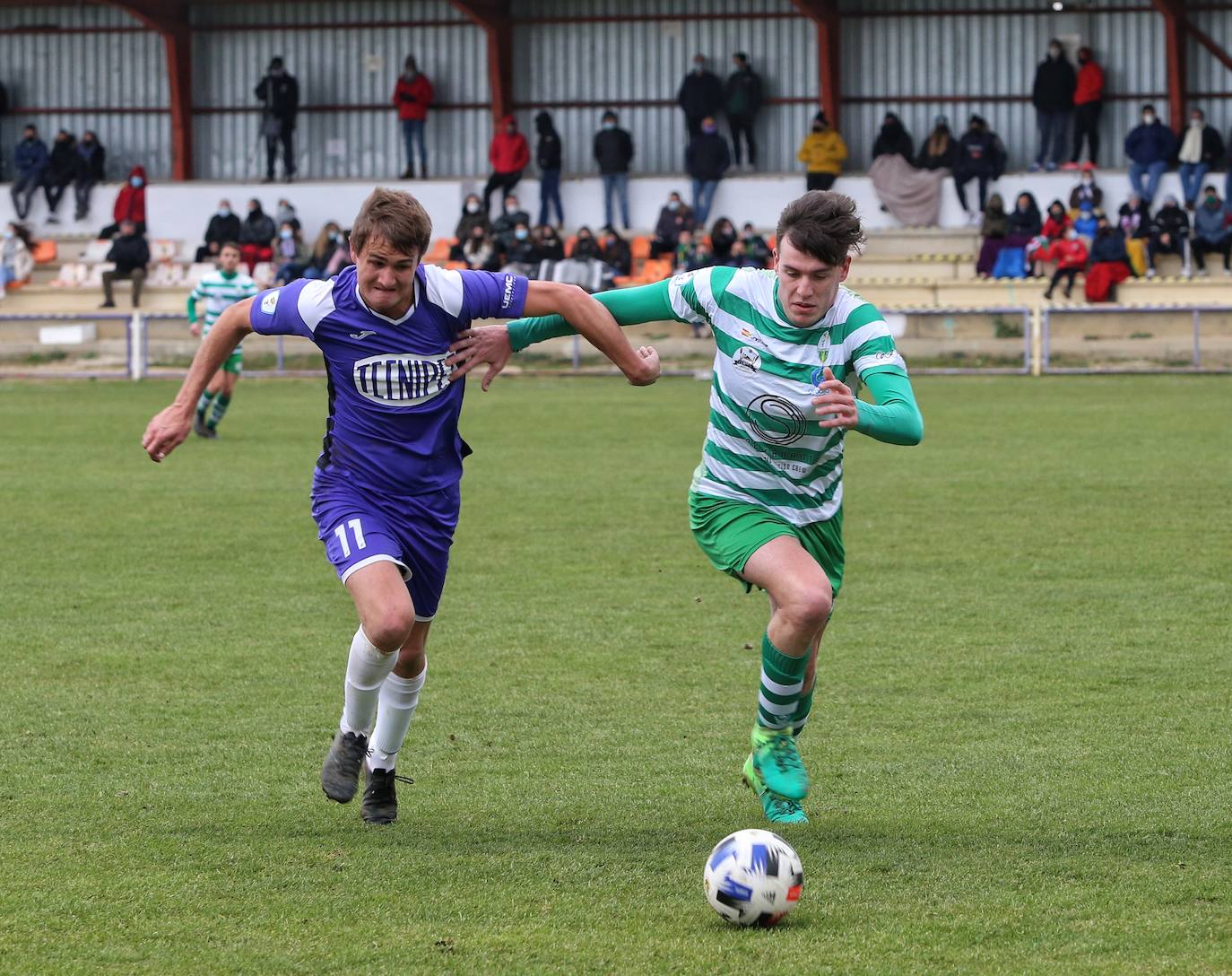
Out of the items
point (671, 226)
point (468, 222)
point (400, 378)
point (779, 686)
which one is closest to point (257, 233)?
point (468, 222)

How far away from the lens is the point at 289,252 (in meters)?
30.8

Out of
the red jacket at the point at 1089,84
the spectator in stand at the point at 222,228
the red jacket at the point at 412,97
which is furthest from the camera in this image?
the red jacket at the point at 412,97

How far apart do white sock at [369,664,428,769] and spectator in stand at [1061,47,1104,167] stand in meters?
26.7

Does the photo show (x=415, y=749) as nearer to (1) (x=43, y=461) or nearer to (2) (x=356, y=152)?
(1) (x=43, y=461)

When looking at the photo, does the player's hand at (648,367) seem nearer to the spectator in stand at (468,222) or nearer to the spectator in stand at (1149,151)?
the spectator in stand at (468,222)

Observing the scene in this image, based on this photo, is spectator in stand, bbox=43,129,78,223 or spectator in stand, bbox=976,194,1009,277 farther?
spectator in stand, bbox=43,129,78,223

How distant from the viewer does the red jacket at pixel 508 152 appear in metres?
31.2

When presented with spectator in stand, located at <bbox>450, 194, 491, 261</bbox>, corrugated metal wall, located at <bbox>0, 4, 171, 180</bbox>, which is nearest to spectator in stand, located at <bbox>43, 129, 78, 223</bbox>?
corrugated metal wall, located at <bbox>0, 4, 171, 180</bbox>

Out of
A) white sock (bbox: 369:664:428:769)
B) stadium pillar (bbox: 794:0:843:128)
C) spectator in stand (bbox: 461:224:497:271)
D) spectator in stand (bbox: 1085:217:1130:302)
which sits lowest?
white sock (bbox: 369:664:428:769)

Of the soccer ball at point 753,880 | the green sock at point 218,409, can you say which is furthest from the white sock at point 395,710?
the green sock at point 218,409

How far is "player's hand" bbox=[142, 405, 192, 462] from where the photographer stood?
516 centimetres

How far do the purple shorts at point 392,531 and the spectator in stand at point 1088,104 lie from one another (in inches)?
1051

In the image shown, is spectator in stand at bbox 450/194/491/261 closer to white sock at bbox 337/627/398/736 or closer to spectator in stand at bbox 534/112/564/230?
→ spectator in stand at bbox 534/112/564/230

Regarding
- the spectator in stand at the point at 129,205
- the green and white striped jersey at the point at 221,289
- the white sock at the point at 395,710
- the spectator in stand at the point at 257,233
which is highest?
the spectator in stand at the point at 129,205
